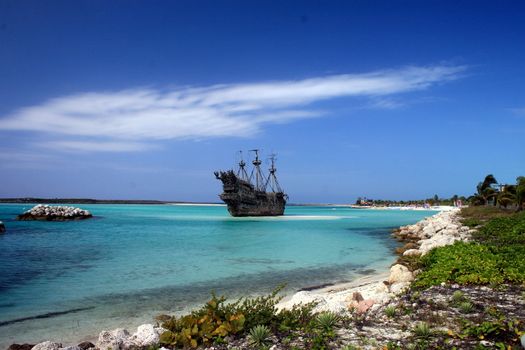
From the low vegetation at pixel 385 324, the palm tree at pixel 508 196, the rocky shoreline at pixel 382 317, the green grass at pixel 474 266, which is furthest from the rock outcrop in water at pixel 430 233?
the palm tree at pixel 508 196

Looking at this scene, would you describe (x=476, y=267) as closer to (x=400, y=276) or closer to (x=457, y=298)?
(x=400, y=276)

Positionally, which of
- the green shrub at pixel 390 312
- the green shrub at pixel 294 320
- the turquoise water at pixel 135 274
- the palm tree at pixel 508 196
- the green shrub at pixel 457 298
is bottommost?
the turquoise water at pixel 135 274

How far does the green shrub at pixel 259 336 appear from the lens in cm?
670

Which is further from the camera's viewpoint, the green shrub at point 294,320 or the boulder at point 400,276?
the boulder at point 400,276

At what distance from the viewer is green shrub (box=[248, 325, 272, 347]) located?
6.70m

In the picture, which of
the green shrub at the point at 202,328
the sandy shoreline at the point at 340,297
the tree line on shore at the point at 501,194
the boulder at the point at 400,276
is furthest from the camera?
the tree line on shore at the point at 501,194

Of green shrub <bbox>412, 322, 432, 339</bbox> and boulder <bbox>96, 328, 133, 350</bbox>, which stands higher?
green shrub <bbox>412, 322, 432, 339</bbox>

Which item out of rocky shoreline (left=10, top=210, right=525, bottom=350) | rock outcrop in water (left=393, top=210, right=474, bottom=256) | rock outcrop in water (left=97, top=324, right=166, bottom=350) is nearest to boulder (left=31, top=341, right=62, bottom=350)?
rocky shoreline (left=10, top=210, right=525, bottom=350)

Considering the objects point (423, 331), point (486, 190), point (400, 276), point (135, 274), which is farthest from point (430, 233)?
point (486, 190)

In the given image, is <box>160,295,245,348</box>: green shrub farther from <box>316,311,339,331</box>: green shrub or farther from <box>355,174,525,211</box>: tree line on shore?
<box>355,174,525,211</box>: tree line on shore

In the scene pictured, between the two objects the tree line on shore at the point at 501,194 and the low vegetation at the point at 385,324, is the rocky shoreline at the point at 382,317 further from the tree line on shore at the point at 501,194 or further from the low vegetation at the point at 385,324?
the tree line on shore at the point at 501,194

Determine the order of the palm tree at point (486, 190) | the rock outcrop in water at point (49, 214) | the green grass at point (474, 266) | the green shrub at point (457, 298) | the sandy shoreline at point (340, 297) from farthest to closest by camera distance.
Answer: the palm tree at point (486, 190)
the rock outcrop in water at point (49, 214)
the green grass at point (474, 266)
the sandy shoreline at point (340, 297)
the green shrub at point (457, 298)

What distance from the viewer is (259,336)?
670 centimetres

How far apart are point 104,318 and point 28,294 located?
16.4ft
